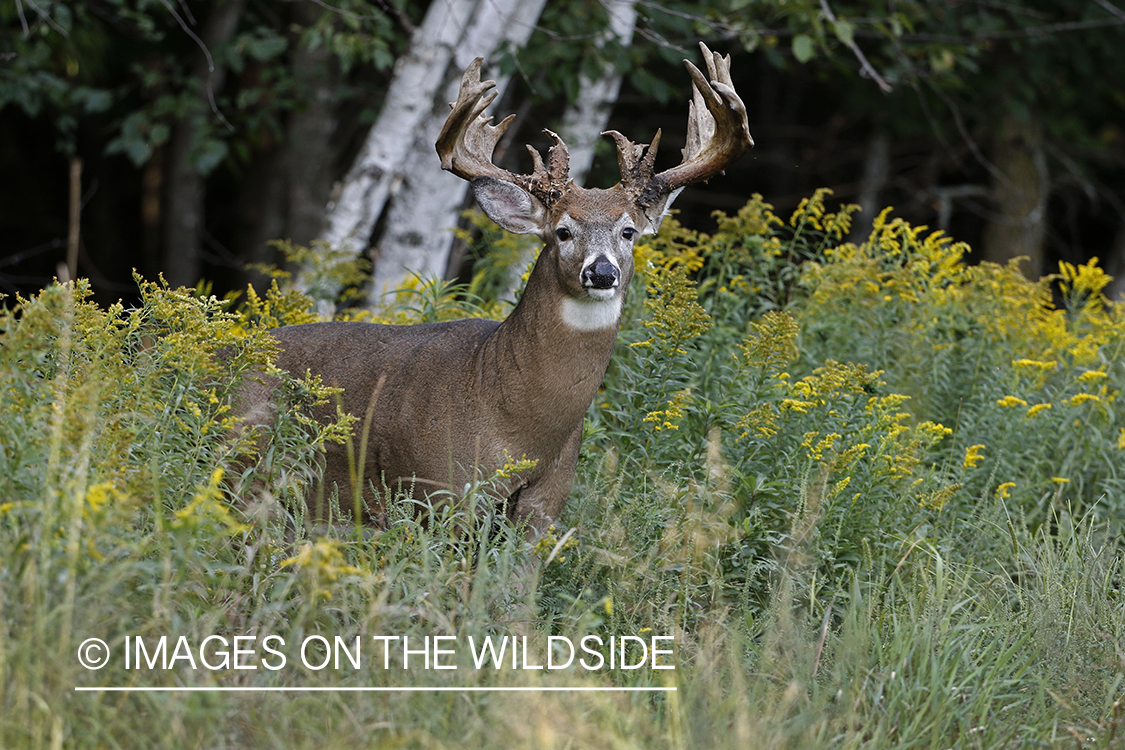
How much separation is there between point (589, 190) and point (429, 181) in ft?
9.67

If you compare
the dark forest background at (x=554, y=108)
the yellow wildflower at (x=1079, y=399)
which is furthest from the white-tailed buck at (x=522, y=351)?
the yellow wildflower at (x=1079, y=399)

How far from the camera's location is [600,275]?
4.37m

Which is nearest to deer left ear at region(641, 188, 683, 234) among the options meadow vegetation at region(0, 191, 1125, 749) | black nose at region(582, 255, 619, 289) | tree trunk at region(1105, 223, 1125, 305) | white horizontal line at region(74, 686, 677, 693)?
meadow vegetation at region(0, 191, 1125, 749)

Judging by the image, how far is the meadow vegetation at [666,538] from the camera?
9.70ft

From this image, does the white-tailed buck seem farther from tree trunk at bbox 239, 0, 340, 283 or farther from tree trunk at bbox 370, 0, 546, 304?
tree trunk at bbox 239, 0, 340, 283

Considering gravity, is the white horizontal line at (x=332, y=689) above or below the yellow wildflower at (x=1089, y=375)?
below

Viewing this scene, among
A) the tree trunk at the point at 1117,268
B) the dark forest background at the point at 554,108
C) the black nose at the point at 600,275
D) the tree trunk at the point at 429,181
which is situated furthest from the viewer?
the tree trunk at the point at 1117,268

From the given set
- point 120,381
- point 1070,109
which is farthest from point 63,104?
point 1070,109

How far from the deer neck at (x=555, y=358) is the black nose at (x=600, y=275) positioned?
0.66ft

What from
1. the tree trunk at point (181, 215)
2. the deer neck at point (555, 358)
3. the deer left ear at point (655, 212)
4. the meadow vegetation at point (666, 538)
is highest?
the tree trunk at point (181, 215)

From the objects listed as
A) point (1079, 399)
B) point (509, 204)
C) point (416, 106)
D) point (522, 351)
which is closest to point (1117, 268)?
point (1079, 399)

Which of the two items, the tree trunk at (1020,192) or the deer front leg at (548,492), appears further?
the tree trunk at (1020,192)

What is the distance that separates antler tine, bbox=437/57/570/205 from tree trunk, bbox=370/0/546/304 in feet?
7.75

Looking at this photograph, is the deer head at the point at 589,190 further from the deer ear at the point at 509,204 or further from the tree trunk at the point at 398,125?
the tree trunk at the point at 398,125
